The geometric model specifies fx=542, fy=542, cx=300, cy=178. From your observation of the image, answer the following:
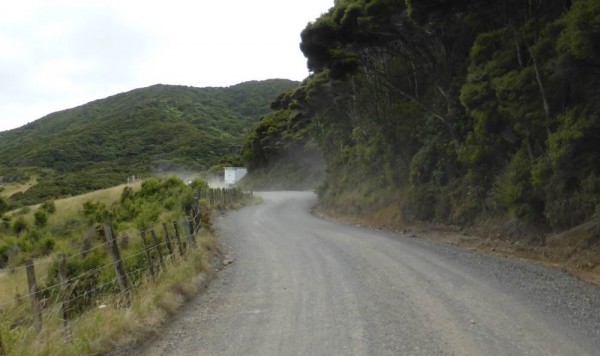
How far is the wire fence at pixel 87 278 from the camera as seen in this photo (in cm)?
672

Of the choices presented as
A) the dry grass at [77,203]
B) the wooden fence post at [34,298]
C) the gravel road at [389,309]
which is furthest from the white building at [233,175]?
the wooden fence post at [34,298]

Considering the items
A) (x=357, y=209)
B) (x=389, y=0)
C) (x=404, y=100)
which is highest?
(x=389, y=0)

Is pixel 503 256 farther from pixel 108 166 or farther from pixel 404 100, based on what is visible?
pixel 108 166

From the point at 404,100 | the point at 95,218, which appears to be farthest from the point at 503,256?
the point at 95,218

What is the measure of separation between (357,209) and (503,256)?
1513 centimetres

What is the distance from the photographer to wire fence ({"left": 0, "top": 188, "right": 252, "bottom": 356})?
672 centimetres

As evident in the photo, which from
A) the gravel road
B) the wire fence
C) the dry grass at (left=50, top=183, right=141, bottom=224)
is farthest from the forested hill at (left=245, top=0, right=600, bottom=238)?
the dry grass at (left=50, top=183, right=141, bottom=224)

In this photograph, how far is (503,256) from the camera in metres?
13.3

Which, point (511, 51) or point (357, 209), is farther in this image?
point (357, 209)

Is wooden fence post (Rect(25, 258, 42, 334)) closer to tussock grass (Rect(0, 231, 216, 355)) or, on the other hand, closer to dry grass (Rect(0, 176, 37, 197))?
tussock grass (Rect(0, 231, 216, 355))

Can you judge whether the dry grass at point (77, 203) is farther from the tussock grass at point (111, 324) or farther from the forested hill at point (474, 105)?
the tussock grass at point (111, 324)

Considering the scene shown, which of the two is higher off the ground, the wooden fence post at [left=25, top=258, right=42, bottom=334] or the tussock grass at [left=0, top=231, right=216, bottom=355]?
the wooden fence post at [left=25, top=258, right=42, bottom=334]

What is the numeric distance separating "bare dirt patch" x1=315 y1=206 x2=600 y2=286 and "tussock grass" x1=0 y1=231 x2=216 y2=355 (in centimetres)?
770

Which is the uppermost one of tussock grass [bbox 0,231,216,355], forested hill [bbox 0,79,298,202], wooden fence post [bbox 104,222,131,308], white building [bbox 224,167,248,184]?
forested hill [bbox 0,79,298,202]
